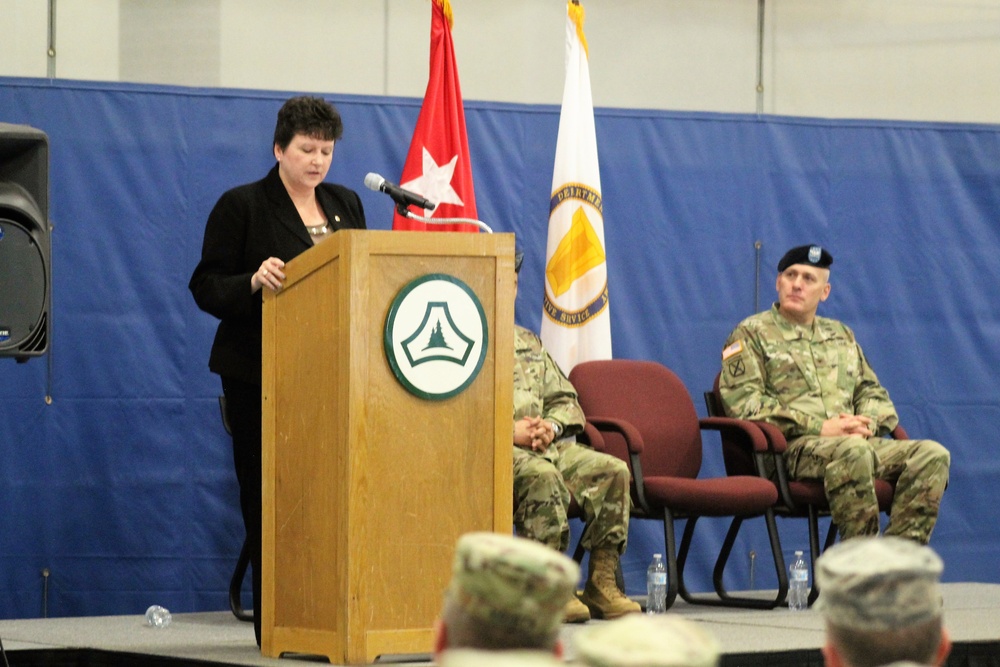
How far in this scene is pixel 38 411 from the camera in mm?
5191

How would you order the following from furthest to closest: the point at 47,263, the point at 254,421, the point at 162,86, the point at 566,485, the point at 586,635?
the point at 162,86 < the point at 566,485 < the point at 254,421 < the point at 47,263 < the point at 586,635

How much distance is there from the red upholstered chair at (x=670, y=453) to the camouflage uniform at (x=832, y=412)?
196 millimetres

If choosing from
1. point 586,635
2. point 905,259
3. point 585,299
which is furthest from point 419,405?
point 905,259

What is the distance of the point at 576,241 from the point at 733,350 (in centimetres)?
73

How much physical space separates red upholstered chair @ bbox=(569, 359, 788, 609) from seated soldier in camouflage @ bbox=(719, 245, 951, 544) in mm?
197

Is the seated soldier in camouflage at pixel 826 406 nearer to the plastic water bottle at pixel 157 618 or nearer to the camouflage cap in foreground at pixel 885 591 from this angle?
the plastic water bottle at pixel 157 618

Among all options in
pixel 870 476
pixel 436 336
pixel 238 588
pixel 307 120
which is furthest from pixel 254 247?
pixel 870 476

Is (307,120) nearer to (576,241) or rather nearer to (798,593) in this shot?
(576,241)

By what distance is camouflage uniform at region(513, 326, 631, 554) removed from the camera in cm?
430

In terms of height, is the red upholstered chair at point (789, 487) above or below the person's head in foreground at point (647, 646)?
below

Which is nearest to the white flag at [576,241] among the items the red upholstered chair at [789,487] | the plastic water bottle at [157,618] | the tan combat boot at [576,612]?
the red upholstered chair at [789,487]

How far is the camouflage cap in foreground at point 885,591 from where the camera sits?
123 centimetres

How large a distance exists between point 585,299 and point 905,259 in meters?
1.59

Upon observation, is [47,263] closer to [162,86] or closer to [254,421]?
[254,421]
